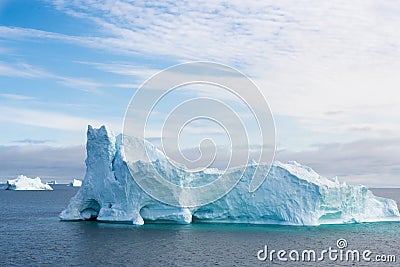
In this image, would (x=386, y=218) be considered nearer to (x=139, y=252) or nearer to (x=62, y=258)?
(x=139, y=252)

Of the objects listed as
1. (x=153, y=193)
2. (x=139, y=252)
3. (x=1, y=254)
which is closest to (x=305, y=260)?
(x=139, y=252)

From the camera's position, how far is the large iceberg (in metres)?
33.4

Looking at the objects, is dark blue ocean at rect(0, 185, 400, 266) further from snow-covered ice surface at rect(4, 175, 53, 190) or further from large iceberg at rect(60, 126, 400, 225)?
snow-covered ice surface at rect(4, 175, 53, 190)

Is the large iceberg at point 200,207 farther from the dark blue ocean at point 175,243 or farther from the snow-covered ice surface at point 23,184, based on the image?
the snow-covered ice surface at point 23,184

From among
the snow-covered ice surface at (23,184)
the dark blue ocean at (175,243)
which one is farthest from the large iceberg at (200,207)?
the snow-covered ice surface at (23,184)

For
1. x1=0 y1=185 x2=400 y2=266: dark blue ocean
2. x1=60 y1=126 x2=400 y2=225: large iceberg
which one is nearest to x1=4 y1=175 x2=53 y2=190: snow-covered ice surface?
x1=0 y1=185 x2=400 y2=266: dark blue ocean

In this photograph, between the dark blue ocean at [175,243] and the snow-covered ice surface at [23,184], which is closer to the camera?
the dark blue ocean at [175,243]

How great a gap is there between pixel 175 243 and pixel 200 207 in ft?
25.4

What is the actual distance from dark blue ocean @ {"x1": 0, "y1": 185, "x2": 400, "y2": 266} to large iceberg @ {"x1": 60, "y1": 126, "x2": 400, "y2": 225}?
3.05 ft

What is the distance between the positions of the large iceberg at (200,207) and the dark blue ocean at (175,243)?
3.05ft

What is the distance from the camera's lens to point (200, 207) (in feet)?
115

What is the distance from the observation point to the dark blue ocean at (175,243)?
76.4ft

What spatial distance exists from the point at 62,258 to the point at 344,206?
2098cm

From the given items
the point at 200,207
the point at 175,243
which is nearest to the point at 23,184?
the point at 200,207
